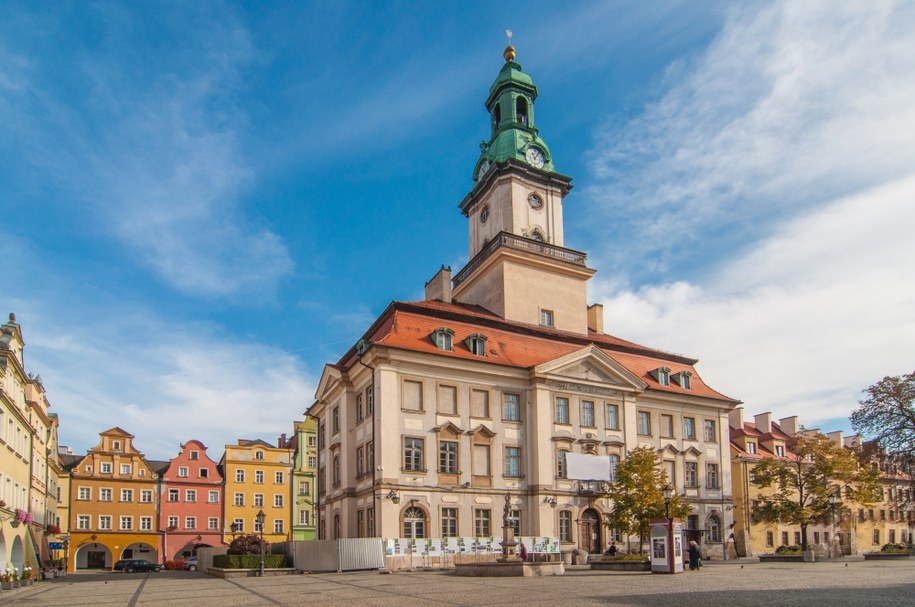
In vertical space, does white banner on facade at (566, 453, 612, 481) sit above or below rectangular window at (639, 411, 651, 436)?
below

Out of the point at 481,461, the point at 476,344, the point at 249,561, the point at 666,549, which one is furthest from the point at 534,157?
the point at 249,561

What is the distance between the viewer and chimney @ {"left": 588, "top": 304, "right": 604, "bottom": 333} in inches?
2075

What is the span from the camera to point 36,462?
4619 cm

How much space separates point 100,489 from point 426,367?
43.4 metres

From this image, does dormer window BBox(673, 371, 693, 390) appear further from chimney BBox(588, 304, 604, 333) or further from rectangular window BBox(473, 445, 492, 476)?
rectangular window BBox(473, 445, 492, 476)

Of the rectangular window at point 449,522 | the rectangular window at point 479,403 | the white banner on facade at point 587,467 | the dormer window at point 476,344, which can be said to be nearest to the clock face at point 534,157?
the dormer window at point 476,344

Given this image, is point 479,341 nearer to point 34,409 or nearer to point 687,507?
point 687,507

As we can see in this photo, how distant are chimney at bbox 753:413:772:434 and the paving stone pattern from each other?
40.1 metres

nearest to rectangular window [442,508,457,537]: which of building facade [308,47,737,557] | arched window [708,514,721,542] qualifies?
building facade [308,47,737,557]

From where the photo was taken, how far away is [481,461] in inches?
1549

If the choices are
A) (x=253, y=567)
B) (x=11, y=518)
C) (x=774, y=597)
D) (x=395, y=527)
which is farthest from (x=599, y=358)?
(x=11, y=518)

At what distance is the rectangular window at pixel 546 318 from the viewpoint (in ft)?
156

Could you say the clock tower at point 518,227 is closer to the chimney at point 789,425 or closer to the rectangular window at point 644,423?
the rectangular window at point 644,423

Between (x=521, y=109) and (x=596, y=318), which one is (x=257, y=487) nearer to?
(x=596, y=318)
